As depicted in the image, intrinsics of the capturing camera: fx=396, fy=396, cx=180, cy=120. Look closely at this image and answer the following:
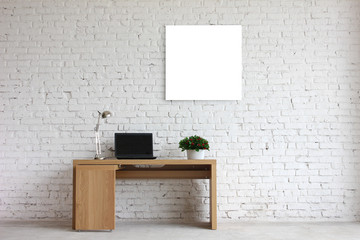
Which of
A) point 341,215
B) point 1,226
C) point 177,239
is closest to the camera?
point 177,239

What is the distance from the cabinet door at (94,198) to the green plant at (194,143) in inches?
26.4

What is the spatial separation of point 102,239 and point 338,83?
274 centimetres

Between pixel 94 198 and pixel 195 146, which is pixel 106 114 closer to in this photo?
pixel 94 198

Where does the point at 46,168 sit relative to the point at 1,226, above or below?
above

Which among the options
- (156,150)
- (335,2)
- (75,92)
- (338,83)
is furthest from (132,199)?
(335,2)

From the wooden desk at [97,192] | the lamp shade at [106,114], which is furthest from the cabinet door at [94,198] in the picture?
the lamp shade at [106,114]

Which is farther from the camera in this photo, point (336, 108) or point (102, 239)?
point (336, 108)

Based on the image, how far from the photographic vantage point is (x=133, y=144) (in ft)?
12.2

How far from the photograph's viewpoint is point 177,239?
3.19m

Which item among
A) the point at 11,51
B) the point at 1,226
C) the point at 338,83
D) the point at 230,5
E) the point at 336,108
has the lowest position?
the point at 1,226

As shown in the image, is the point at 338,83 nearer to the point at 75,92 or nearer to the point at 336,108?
the point at 336,108

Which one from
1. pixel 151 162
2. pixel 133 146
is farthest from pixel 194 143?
pixel 133 146

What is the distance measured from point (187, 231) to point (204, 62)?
5.43 feet

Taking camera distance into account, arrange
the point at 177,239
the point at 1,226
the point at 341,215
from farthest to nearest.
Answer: the point at 341,215
the point at 1,226
the point at 177,239
